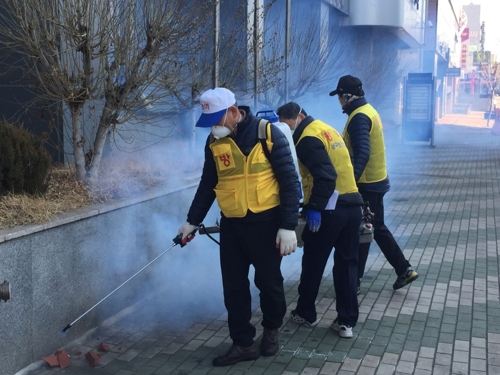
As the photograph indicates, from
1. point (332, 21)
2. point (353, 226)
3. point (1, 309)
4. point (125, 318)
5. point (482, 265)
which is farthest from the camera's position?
point (332, 21)

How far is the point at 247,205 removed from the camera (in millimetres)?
3938

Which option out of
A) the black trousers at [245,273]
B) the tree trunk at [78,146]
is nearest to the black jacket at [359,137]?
the black trousers at [245,273]

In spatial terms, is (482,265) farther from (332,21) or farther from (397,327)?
(332,21)

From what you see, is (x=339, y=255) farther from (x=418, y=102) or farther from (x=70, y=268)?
(x=418, y=102)

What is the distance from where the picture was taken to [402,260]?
5508mm

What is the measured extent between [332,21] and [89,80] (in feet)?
47.1

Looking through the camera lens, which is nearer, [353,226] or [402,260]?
[353,226]

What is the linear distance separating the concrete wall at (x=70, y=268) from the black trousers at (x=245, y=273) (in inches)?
42.5

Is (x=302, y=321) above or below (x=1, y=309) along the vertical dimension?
below

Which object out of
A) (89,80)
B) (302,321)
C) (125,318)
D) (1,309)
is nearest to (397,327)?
(302,321)

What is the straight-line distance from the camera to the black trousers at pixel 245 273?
4.01m

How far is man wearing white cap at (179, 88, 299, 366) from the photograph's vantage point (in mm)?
3910

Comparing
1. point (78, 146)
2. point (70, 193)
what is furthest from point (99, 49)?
point (70, 193)

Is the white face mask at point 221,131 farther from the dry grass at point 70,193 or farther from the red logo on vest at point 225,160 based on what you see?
the dry grass at point 70,193
